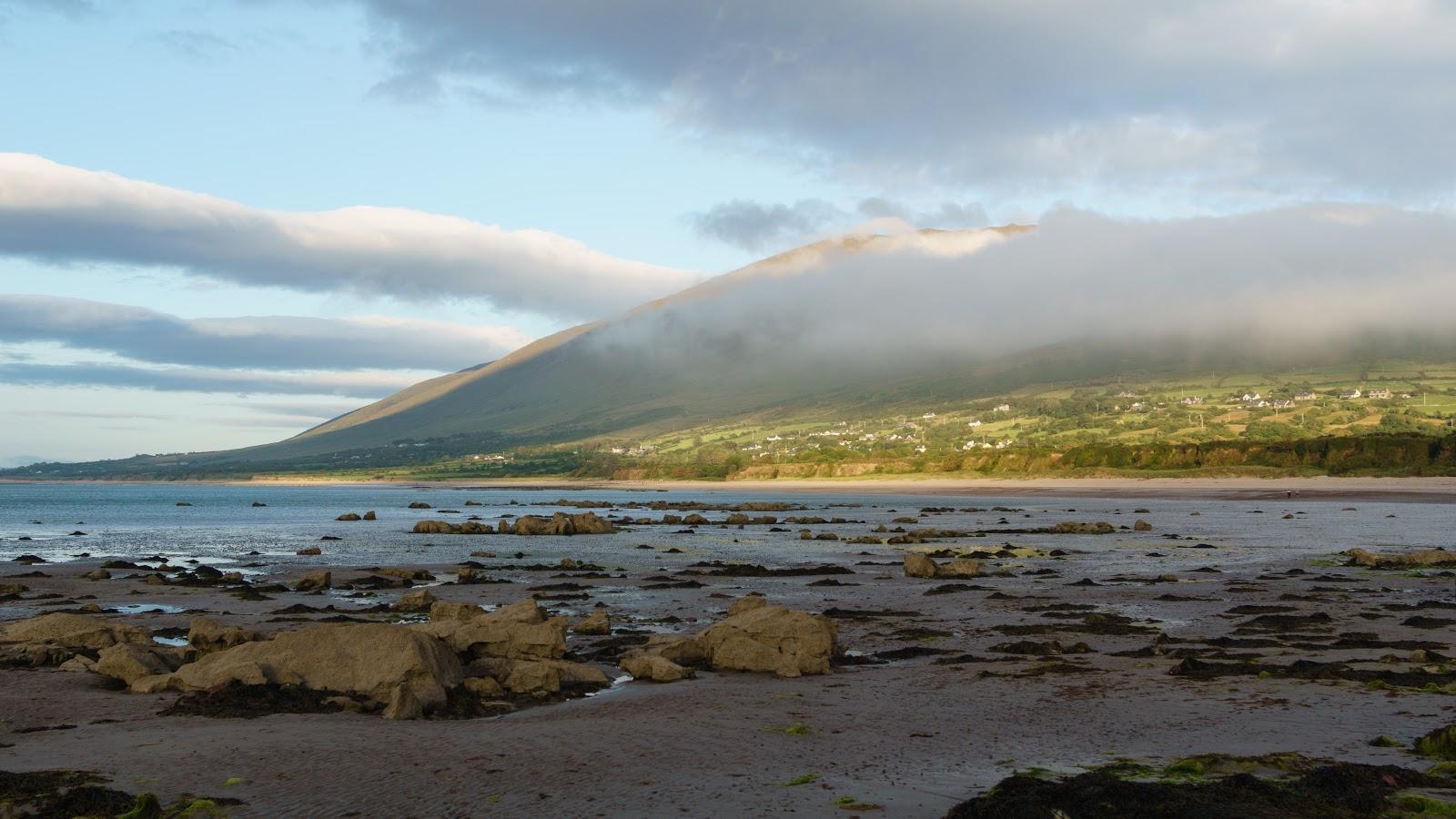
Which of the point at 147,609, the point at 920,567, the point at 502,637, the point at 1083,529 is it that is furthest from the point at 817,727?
the point at 1083,529

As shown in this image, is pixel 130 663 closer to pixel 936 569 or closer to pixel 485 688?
pixel 485 688

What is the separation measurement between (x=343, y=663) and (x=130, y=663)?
4.23 meters

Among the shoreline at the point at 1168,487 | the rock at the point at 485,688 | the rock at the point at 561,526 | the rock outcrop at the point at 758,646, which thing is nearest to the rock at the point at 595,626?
the rock outcrop at the point at 758,646

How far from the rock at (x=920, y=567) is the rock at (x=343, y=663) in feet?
81.3

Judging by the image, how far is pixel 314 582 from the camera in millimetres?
37469

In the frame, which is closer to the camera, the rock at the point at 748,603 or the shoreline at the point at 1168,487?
the rock at the point at 748,603

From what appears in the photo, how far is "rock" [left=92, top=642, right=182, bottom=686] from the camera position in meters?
19.7

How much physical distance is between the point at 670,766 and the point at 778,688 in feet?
19.4

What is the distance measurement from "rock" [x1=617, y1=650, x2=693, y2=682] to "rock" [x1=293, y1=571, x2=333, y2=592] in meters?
19.8

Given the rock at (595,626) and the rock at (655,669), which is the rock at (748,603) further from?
the rock at (655,669)

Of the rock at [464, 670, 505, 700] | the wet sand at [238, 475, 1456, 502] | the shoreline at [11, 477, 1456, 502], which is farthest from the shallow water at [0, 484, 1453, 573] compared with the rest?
the rock at [464, 670, 505, 700]

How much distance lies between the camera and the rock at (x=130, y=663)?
19.7 m

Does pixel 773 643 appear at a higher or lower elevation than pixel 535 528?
higher

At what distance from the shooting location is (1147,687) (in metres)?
18.9
